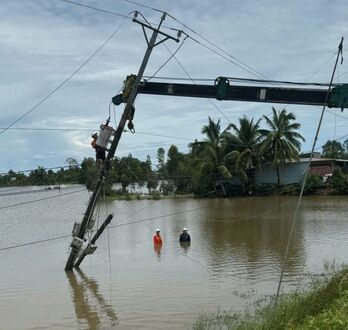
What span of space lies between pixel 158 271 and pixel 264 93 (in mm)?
8027

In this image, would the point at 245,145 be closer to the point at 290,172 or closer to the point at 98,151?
the point at 290,172

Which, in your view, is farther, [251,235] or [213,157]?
[213,157]

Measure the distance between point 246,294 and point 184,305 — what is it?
1916 millimetres

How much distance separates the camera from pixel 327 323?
7004 mm

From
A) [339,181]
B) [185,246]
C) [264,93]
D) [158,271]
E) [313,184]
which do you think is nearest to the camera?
[264,93]

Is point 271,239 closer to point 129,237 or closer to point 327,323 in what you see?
point 129,237

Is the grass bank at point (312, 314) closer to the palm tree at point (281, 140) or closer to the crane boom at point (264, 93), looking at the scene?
the crane boom at point (264, 93)

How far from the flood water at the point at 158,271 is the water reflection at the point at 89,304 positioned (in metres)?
0.03

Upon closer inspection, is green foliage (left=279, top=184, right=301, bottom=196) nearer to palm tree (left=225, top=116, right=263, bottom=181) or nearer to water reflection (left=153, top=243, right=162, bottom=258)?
palm tree (left=225, top=116, right=263, bottom=181)

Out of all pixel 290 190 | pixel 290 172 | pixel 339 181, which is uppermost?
pixel 290 172

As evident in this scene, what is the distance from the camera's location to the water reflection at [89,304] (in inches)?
502

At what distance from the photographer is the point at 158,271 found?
19.2 meters

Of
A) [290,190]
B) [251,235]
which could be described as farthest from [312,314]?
[290,190]

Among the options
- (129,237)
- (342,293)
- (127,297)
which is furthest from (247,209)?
(342,293)
